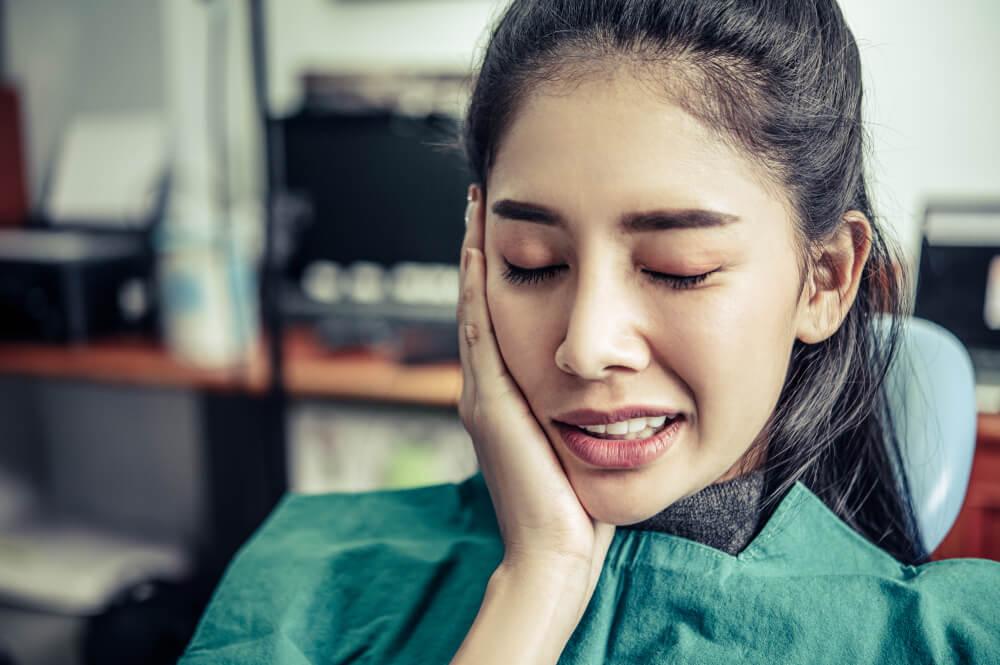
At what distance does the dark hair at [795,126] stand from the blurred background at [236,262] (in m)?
0.54

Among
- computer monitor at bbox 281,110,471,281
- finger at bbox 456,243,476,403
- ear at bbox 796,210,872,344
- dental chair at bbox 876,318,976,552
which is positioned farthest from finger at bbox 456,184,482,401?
computer monitor at bbox 281,110,471,281

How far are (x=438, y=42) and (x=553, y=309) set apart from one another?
1360 mm

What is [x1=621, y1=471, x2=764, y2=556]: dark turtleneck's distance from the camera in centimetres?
74

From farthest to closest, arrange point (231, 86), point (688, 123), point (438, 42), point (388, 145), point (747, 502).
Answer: point (231, 86) → point (438, 42) → point (388, 145) → point (747, 502) → point (688, 123)

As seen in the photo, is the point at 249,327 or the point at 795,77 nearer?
the point at 795,77

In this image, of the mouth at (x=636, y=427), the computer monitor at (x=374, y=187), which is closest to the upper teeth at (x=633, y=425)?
the mouth at (x=636, y=427)

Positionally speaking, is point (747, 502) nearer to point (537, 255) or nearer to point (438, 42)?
point (537, 255)

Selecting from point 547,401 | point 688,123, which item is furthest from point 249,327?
point 688,123

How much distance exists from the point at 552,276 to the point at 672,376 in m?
0.13

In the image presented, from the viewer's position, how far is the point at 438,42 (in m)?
1.85

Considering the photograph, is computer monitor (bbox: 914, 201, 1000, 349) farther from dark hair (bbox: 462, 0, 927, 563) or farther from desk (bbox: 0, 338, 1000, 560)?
dark hair (bbox: 462, 0, 927, 563)

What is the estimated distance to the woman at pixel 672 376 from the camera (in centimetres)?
62

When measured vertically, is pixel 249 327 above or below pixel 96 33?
below

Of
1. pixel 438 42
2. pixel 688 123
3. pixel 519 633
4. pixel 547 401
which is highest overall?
pixel 438 42
